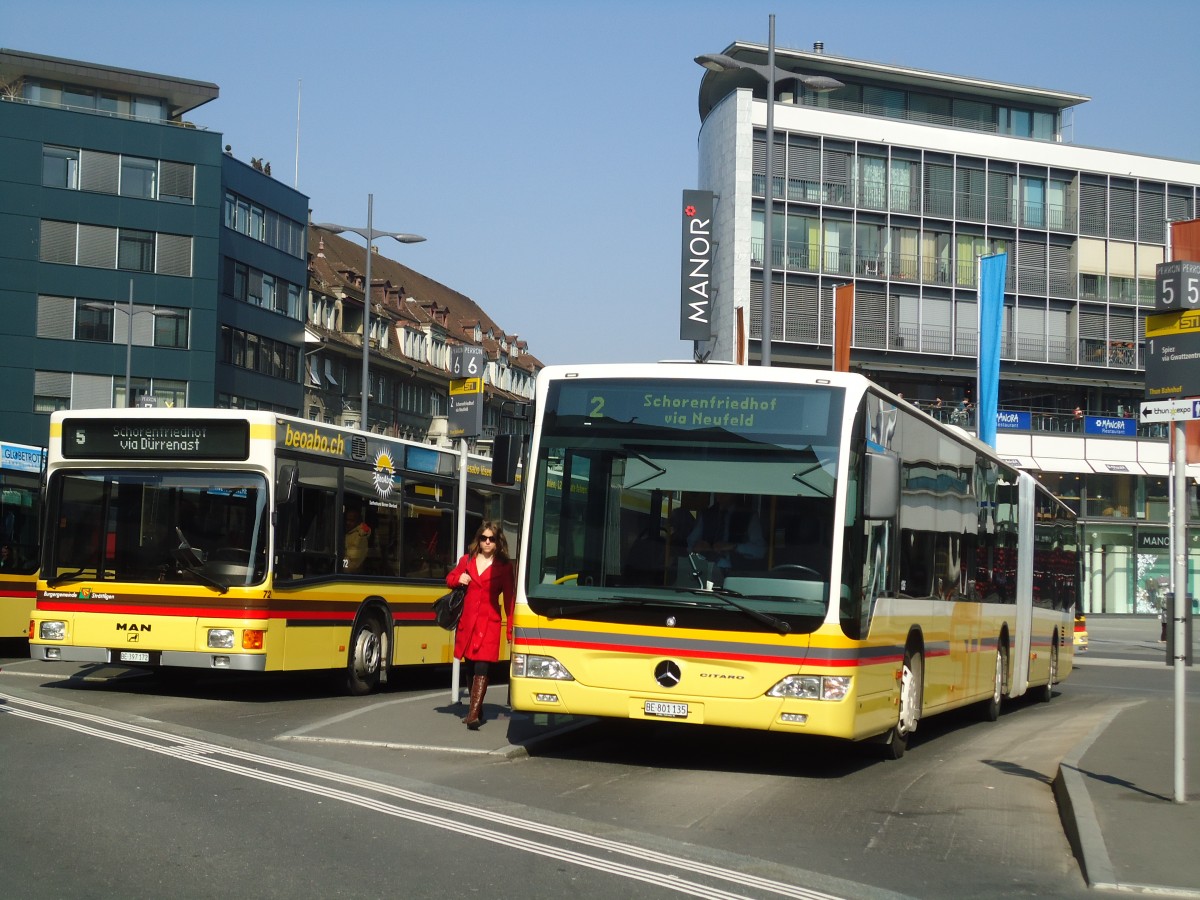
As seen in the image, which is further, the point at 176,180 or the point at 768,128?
the point at 176,180

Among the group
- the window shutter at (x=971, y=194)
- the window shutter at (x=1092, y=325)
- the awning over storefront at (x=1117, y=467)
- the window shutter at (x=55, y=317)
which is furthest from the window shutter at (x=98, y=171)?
the awning over storefront at (x=1117, y=467)

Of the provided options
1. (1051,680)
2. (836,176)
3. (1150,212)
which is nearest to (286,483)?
(1051,680)

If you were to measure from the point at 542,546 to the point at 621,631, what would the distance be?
0.87 meters

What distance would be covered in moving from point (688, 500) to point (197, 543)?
642 centimetres

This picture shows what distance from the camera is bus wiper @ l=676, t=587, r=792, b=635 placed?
11.3 metres

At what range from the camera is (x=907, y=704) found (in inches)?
532

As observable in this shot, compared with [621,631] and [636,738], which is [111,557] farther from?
Result: [621,631]

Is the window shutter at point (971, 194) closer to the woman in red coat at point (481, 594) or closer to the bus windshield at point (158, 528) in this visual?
the bus windshield at point (158, 528)

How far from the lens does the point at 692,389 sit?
11969mm

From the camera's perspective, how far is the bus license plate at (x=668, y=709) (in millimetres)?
11578

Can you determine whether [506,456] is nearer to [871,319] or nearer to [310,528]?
[310,528]

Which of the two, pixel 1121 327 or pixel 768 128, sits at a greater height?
pixel 1121 327

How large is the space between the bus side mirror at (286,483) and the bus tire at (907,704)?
638 centimetres

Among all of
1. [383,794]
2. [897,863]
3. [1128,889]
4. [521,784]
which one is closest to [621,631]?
[521,784]
